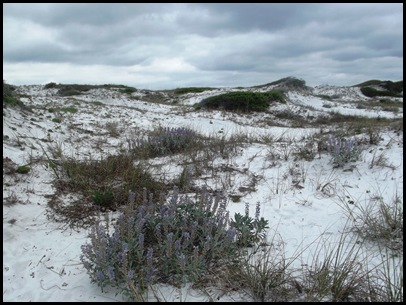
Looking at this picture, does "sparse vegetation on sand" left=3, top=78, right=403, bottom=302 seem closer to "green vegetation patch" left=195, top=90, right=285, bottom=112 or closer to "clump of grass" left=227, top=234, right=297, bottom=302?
"clump of grass" left=227, top=234, right=297, bottom=302

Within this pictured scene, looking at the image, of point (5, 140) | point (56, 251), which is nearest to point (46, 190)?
point (56, 251)

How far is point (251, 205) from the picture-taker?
446cm

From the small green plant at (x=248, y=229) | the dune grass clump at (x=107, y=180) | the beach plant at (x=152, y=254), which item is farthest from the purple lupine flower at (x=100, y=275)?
the dune grass clump at (x=107, y=180)

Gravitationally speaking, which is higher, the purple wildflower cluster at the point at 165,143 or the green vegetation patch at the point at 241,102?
the green vegetation patch at the point at 241,102

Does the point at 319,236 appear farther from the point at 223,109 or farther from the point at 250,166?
the point at 223,109

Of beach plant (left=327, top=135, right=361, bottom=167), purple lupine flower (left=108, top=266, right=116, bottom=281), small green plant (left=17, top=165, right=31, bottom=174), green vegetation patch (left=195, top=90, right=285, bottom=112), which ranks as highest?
green vegetation patch (left=195, top=90, right=285, bottom=112)

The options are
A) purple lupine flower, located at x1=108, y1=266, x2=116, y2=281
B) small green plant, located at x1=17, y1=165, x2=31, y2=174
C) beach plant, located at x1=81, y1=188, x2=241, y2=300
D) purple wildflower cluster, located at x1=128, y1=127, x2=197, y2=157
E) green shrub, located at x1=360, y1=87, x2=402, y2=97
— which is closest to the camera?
purple lupine flower, located at x1=108, y1=266, x2=116, y2=281

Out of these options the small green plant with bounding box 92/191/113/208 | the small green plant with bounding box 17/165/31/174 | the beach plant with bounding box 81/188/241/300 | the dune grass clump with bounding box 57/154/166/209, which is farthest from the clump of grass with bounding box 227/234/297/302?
the small green plant with bounding box 17/165/31/174

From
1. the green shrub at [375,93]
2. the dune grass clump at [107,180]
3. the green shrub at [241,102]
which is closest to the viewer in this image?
the dune grass clump at [107,180]

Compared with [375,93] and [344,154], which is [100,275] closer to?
[344,154]

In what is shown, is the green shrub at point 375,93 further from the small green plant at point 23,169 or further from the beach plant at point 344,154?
the small green plant at point 23,169

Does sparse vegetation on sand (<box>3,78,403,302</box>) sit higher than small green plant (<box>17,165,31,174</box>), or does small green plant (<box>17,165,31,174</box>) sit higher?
small green plant (<box>17,165,31,174</box>)

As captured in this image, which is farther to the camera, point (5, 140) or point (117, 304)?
point (5, 140)

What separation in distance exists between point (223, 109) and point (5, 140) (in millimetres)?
11483
